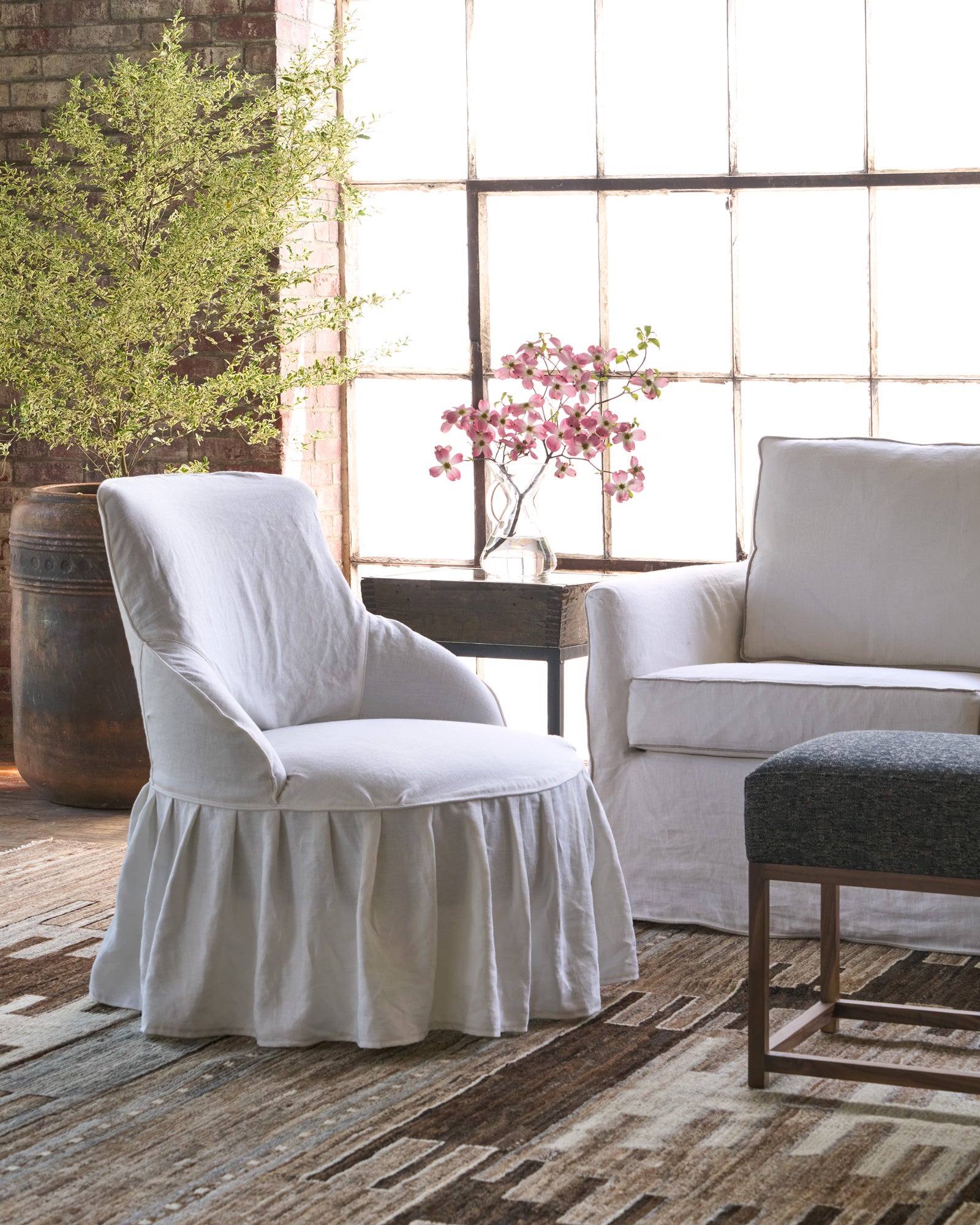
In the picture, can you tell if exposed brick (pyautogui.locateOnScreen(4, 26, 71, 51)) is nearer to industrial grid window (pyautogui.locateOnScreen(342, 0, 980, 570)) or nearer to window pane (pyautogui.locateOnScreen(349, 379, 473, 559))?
industrial grid window (pyautogui.locateOnScreen(342, 0, 980, 570))

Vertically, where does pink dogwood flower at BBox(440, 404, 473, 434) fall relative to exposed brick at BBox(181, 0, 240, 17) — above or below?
below

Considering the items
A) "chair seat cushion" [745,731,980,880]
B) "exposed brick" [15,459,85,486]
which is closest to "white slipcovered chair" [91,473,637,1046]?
"chair seat cushion" [745,731,980,880]

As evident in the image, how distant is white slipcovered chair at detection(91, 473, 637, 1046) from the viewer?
2441 millimetres

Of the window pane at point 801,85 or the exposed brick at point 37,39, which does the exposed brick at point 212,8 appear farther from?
the window pane at point 801,85

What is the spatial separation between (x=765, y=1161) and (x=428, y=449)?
2.88m

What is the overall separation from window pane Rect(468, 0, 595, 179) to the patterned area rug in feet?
8.02

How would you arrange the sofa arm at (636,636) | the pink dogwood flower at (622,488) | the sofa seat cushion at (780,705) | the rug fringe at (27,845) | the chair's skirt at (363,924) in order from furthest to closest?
the pink dogwood flower at (622,488) < the rug fringe at (27,845) < the sofa arm at (636,636) < the sofa seat cushion at (780,705) < the chair's skirt at (363,924)

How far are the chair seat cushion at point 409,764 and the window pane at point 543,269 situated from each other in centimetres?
196

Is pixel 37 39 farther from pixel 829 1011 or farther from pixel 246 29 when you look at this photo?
pixel 829 1011

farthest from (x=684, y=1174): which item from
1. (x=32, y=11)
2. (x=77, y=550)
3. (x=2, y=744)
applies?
(x=32, y=11)

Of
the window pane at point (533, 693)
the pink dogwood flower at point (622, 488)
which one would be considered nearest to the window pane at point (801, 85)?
the pink dogwood flower at point (622, 488)

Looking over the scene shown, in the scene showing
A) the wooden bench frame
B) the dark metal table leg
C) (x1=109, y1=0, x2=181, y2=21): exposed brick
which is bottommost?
the wooden bench frame

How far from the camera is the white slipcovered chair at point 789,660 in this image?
2977 mm

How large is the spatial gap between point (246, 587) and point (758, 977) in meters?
1.13
